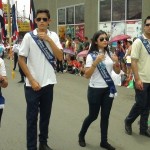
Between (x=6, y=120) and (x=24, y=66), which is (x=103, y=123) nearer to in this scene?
(x=24, y=66)

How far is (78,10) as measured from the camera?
23.6 metres

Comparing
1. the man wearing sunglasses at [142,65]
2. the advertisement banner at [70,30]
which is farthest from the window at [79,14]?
the man wearing sunglasses at [142,65]

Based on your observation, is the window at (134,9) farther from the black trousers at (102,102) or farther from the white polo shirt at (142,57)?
the black trousers at (102,102)

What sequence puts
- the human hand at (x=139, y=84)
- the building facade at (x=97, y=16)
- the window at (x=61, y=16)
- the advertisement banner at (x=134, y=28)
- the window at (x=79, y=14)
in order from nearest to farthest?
1. the human hand at (x=139, y=84)
2. the advertisement banner at (x=134, y=28)
3. the building facade at (x=97, y=16)
4. the window at (x=79, y=14)
5. the window at (x=61, y=16)

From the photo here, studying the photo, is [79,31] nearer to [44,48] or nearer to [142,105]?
[142,105]

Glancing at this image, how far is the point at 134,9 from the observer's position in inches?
709

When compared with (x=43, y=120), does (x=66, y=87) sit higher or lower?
lower

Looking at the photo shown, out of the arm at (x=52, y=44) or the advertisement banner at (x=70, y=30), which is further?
the advertisement banner at (x=70, y=30)

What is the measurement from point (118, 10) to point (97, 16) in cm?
213

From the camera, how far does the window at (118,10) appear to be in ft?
62.5

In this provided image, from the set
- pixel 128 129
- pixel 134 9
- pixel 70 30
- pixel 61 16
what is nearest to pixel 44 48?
pixel 128 129

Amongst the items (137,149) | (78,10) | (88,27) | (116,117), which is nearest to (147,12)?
(88,27)

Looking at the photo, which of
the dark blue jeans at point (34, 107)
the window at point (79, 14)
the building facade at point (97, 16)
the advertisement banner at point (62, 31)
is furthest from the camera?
the advertisement banner at point (62, 31)

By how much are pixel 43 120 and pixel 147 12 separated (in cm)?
1275
